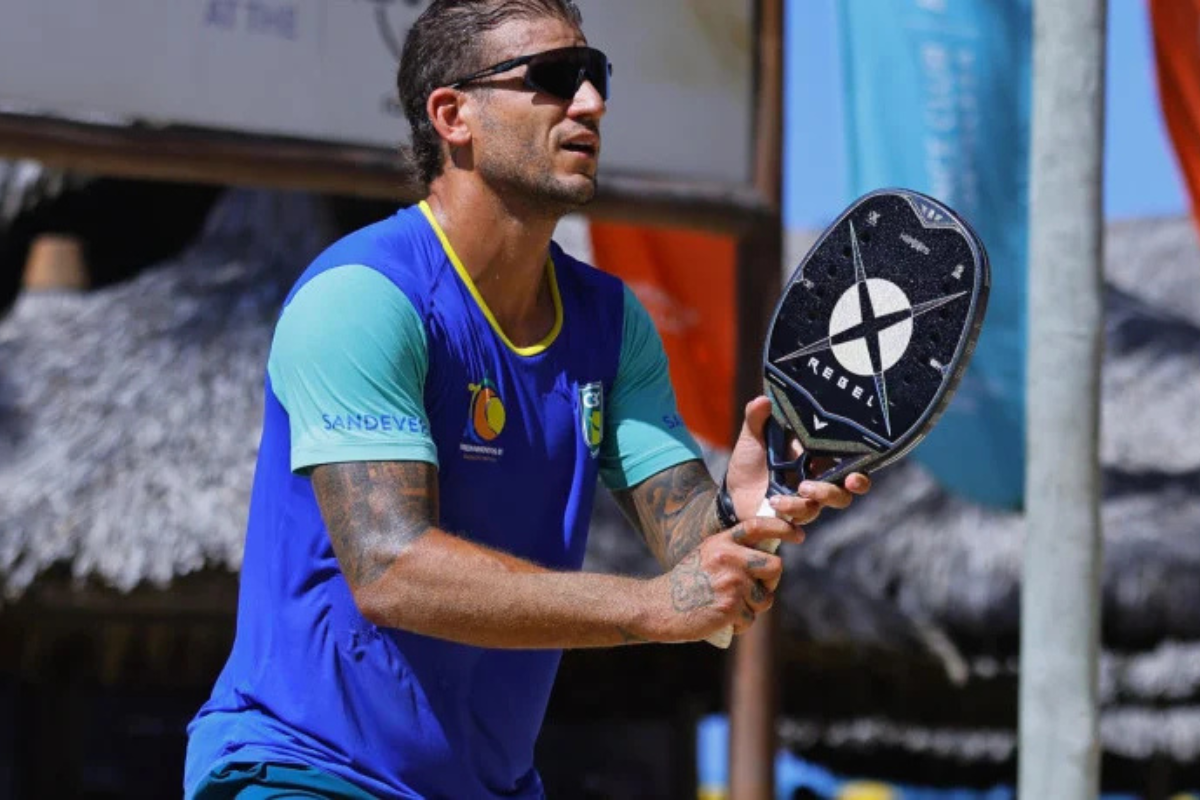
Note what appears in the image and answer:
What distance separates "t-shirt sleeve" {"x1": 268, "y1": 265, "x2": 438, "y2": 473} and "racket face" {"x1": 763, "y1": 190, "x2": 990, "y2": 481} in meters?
0.50

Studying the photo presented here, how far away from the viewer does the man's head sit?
3.21 m

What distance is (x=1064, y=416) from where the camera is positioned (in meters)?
5.82

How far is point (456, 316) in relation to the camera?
312 cm

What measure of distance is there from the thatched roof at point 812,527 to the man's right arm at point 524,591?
235 inches

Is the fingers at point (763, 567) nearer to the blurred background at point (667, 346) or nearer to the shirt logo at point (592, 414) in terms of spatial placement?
the shirt logo at point (592, 414)

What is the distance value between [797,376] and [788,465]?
0.12 meters

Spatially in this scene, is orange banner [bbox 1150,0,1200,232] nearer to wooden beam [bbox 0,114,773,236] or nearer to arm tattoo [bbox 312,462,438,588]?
wooden beam [bbox 0,114,773,236]

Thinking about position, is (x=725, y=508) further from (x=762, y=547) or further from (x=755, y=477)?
(x=762, y=547)

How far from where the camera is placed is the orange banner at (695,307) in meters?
8.19

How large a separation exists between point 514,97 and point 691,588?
2.89 ft

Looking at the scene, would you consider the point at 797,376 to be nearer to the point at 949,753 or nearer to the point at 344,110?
the point at 344,110

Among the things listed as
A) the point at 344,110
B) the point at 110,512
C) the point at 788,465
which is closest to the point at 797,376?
the point at 788,465

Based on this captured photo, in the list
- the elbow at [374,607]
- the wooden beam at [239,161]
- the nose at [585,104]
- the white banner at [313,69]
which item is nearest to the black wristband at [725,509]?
the elbow at [374,607]

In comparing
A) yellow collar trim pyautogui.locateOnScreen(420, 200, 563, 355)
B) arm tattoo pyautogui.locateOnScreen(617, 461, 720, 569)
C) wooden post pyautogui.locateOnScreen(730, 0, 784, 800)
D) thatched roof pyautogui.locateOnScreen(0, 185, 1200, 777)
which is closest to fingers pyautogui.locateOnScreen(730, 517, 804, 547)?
arm tattoo pyautogui.locateOnScreen(617, 461, 720, 569)
